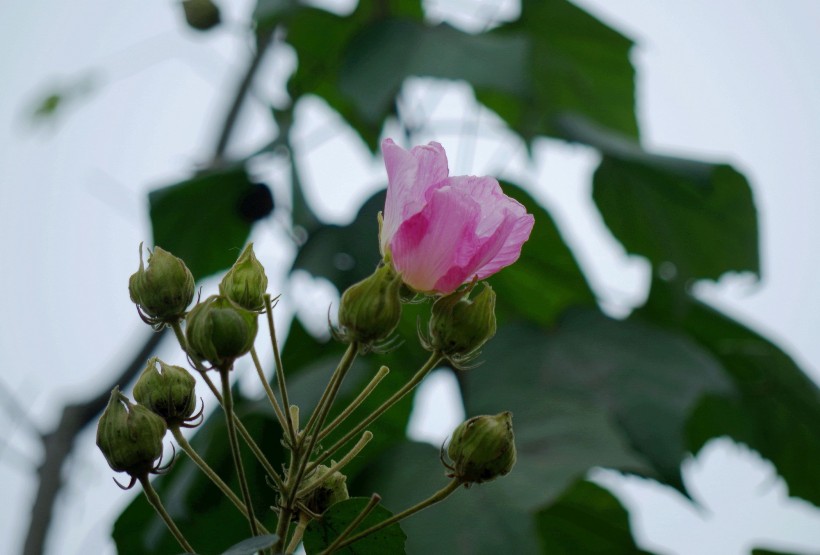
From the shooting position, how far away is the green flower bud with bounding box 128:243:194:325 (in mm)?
392

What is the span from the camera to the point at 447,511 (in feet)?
1.92

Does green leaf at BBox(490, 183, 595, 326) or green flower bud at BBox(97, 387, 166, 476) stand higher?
green flower bud at BBox(97, 387, 166, 476)

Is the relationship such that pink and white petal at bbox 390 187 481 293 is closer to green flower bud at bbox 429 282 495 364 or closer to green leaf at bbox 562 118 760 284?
green flower bud at bbox 429 282 495 364

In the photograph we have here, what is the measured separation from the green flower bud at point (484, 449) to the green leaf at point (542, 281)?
52cm

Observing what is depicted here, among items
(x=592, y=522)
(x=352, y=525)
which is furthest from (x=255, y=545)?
(x=592, y=522)

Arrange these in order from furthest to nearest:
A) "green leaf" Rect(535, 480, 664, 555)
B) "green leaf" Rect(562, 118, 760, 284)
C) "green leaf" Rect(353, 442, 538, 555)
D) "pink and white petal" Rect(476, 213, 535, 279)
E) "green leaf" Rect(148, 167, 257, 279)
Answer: "green leaf" Rect(562, 118, 760, 284) < "green leaf" Rect(148, 167, 257, 279) < "green leaf" Rect(535, 480, 664, 555) < "green leaf" Rect(353, 442, 538, 555) < "pink and white petal" Rect(476, 213, 535, 279)

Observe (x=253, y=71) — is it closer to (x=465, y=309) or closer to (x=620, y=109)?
(x=620, y=109)

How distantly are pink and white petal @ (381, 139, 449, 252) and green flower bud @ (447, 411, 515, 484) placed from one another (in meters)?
0.09

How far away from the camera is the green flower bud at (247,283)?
0.39 metres

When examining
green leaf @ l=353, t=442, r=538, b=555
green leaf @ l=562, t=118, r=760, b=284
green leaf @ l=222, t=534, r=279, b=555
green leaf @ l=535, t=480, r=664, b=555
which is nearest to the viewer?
green leaf @ l=222, t=534, r=279, b=555

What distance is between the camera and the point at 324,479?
1.23 feet

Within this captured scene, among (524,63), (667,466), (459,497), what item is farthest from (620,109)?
(459,497)

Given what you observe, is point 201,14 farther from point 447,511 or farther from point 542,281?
point 447,511

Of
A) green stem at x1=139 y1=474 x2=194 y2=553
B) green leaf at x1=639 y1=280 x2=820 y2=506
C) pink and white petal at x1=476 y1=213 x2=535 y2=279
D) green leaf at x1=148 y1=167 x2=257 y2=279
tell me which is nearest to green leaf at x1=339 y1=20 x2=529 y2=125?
green leaf at x1=148 y1=167 x2=257 y2=279
